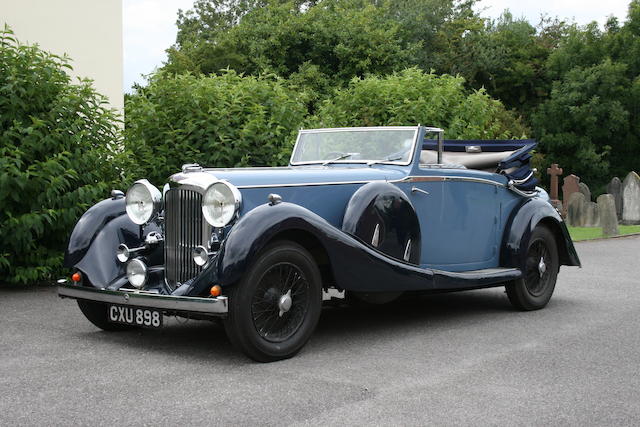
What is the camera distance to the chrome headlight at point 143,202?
6.11m

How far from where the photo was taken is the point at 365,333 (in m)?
6.41

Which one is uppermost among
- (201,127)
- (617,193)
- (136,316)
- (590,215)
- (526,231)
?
(201,127)

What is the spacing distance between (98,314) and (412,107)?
23.2ft

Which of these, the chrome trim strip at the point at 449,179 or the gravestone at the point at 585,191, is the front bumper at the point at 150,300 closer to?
the chrome trim strip at the point at 449,179

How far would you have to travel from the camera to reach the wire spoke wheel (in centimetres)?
532

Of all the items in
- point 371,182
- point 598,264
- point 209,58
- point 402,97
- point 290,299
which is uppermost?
point 209,58

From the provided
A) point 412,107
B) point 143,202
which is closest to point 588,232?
point 412,107

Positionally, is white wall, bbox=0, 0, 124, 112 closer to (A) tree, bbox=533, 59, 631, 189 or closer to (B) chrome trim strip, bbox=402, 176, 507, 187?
(B) chrome trim strip, bbox=402, 176, 507, 187

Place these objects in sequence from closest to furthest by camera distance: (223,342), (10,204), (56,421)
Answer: (56,421) → (223,342) → (10,204)

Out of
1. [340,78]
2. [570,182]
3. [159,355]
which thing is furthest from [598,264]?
[340,78]

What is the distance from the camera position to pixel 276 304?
5352mm

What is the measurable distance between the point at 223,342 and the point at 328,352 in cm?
87

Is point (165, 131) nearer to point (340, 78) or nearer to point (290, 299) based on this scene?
point (290, 299)

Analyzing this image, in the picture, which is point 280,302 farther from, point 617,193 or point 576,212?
point 617,193
